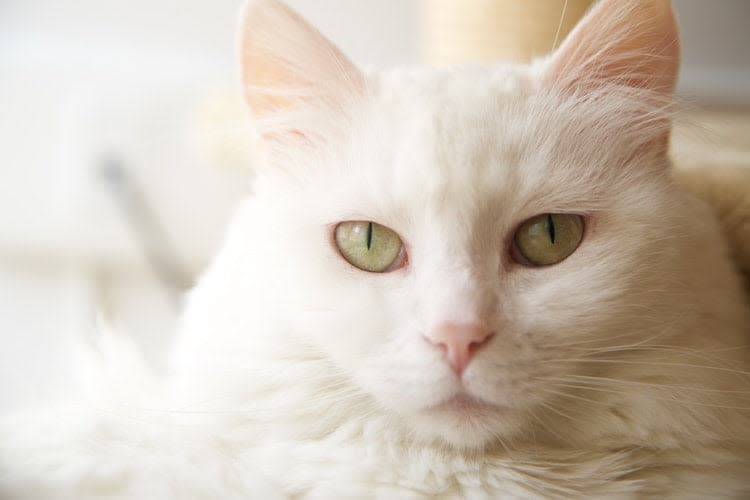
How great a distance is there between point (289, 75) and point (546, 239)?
1.30ft

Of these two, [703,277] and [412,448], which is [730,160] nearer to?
[703,277]

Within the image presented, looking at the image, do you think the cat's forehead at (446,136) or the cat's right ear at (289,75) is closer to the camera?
the cat's forehead at (446,136)

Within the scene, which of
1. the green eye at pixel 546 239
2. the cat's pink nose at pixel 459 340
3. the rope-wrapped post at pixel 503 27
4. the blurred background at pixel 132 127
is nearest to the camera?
the cat's pink nose at pixel 459 340

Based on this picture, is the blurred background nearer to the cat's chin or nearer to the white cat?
Result: the white cat

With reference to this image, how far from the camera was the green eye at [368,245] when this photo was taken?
77 centimetres

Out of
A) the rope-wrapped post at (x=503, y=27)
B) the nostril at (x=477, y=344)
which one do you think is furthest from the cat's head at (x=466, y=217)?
the rope-wrapped post at (x=503, y=27)

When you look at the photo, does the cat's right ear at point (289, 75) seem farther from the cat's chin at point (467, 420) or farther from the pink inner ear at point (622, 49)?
the cat's chin at point (467, 420)

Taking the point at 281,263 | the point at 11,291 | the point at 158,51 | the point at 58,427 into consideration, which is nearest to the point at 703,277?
the point at 281,263

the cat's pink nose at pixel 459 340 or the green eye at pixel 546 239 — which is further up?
the green eye at pixel 546 239

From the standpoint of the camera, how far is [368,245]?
0.78 metres

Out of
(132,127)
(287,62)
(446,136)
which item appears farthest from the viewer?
(132,127)

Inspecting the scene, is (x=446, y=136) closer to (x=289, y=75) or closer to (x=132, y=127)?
(x=289, y=75)

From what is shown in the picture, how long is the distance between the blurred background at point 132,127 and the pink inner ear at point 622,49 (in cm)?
60

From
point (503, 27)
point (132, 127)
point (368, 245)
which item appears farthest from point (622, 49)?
point (132, 127)
